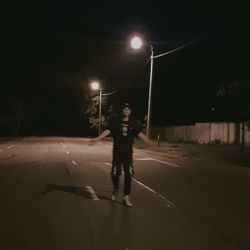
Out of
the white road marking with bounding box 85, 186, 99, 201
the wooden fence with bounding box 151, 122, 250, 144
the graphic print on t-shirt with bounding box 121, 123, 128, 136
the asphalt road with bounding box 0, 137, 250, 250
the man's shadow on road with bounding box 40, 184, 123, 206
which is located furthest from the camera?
the wooden fence with bounding box 151, 122, 250, 144

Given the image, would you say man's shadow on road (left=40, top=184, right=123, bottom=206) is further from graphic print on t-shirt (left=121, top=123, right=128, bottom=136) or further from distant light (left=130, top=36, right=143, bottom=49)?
distant light (left=130, top=36, right=143, bottom=49)

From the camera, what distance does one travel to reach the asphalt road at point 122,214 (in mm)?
7602

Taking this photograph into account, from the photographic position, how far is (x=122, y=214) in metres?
9.72

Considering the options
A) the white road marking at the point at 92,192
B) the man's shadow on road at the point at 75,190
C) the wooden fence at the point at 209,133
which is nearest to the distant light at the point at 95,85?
the wooden fence at the point at 209,133

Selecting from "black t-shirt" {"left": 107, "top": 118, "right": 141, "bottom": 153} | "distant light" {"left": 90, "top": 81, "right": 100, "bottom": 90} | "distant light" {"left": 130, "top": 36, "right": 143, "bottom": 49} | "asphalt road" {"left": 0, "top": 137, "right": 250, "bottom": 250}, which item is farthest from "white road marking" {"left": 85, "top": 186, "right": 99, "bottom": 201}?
"distant light" {"left": 90, "top": 81, "right": 100, "bottom": 90}

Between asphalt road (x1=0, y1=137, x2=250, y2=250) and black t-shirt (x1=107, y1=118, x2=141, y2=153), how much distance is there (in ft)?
3.81

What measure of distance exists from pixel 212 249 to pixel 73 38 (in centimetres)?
7289

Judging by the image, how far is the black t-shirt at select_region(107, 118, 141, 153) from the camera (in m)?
10.5

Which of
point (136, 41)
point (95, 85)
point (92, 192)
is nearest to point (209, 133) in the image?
point (136, 41)

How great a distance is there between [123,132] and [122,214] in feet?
5.35

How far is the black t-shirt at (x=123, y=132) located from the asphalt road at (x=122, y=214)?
3.81 feet

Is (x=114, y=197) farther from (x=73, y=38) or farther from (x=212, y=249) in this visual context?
(x=73, y=38)

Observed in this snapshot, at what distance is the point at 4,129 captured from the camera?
92688 mm

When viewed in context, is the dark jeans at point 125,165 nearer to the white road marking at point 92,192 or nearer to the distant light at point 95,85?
the white road marking at point 92,192
